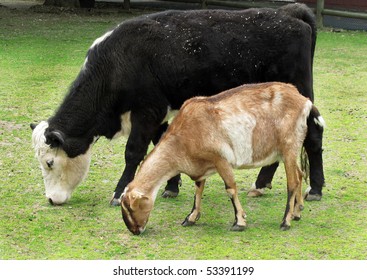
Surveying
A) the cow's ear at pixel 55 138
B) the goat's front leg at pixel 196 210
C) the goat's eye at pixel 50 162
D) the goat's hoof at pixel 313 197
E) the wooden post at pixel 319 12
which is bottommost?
the wooden post at pixel 319 12

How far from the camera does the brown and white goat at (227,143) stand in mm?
6645

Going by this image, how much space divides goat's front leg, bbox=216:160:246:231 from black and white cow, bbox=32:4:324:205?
44.3 inches

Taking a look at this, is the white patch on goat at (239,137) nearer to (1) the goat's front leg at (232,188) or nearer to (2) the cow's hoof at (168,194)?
(1) the goat's front leg at (232,188)

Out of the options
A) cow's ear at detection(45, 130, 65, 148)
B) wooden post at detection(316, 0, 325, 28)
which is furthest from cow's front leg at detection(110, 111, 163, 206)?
wooden post at detection(316, 0, 325, 28)

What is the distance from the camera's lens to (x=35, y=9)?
22594 millimetres

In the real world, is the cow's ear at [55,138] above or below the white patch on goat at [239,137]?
below

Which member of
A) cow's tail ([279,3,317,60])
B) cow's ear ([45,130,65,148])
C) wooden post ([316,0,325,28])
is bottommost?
wooden post ([316,0,325,28])

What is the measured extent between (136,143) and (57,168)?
79 centimetres

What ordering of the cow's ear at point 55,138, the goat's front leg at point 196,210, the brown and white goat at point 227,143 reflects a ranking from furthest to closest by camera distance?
the cow's ear at point 55,138, the goat's front leg at point 196,210, the brown and white goat at point 227,143

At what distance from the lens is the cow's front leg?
7.62 metres

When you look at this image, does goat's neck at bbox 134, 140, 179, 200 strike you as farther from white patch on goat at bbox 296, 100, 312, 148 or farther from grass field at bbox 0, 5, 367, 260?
white patch on goat at bbox 296, 100, 312, 148

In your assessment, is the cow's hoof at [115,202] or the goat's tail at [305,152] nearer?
the goat's tail at [305,152]

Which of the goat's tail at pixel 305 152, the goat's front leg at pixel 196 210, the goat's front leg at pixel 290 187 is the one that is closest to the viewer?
the goat's front leg at pixel 290 187

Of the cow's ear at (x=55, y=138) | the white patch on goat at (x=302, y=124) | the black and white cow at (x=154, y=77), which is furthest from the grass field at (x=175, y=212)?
the white patch on goat at (x=302, y=124)
